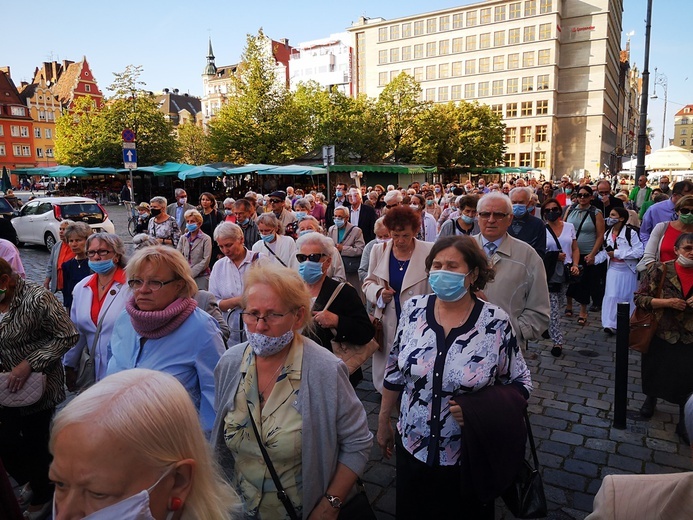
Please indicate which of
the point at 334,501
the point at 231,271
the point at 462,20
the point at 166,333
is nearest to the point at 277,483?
the point at 334,501

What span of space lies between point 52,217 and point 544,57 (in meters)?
78.3

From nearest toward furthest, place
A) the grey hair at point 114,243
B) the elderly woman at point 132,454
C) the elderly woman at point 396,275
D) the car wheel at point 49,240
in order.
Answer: the elderly woman at point 132,454 < the grey hair at point 114,243 < the elderly woman at point 396,275 < the car wheel at point 49,240

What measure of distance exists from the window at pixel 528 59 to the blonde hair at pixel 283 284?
86434 mm

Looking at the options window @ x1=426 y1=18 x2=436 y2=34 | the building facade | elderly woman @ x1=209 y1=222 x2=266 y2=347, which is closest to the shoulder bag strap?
elderly woman @ x1=209 y1=222 x2=266 y2=347

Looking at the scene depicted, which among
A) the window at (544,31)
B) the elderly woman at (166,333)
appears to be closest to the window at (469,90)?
the window at (544,31)

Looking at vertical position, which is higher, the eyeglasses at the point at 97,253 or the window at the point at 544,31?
the window at the point at 544,31

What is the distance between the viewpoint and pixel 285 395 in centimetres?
234

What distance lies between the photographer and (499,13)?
258 ft

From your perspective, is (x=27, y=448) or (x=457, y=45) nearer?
(x=27, y=448)

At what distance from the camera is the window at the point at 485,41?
8000 centimetres

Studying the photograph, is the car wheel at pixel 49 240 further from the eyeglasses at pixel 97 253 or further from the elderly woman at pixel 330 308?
the elderly woman at pixel 330 308

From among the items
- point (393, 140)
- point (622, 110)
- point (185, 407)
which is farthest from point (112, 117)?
point (622, 110)

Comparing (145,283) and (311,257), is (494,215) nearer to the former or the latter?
(311,257)

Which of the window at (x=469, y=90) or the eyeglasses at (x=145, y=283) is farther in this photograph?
the window at (x=469, y=90)
